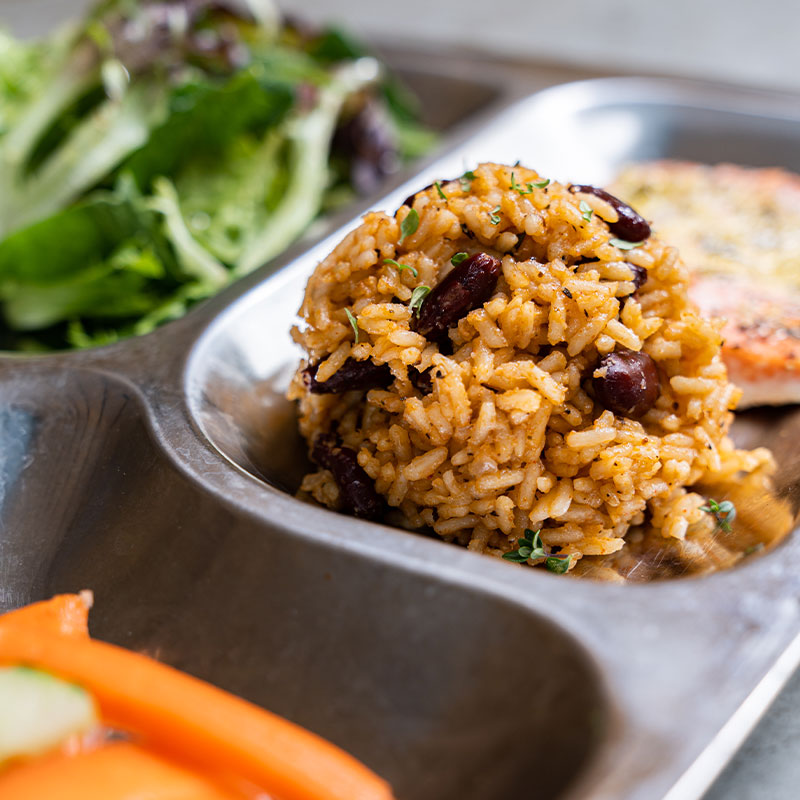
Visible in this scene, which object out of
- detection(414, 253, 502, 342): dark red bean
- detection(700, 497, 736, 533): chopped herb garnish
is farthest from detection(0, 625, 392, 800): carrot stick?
detection(700, 497, 736, 533): chopped herb garnish

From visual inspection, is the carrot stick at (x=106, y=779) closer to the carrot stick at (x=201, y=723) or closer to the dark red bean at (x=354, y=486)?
the carrot stick at (x=201, y=723)

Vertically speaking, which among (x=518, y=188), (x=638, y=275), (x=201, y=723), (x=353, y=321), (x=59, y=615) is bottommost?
(x=59, y=615)

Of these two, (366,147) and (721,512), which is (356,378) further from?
(366,147)

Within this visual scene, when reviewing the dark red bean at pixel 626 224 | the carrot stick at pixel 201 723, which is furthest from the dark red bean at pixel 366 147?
the carrot stick at pixel 201 723

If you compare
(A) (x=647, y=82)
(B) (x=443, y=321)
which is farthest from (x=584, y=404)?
(A) (x=647, y=82)

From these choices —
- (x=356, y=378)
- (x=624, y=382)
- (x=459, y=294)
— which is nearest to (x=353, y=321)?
(x=356, y=378)

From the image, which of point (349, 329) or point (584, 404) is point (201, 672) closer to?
point (349, 329)
